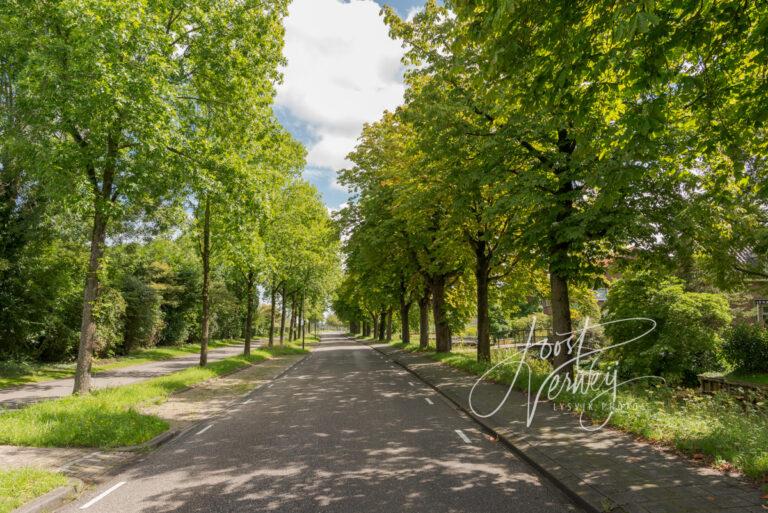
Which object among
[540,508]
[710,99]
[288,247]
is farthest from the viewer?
[288,247]

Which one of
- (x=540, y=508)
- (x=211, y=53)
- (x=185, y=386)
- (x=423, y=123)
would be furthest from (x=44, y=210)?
(x=540, y=508)

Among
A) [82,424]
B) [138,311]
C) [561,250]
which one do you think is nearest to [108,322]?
[138,311]

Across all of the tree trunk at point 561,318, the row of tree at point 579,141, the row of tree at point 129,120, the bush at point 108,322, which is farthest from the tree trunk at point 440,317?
the bush at point 108,322

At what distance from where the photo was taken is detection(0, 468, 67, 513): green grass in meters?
5.13

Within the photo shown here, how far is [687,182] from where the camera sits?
34.1 ft

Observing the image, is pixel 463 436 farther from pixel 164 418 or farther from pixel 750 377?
pixel 750 377

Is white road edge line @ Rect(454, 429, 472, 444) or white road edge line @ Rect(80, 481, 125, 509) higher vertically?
white road edge line @ Rect(454, 429, 472, 444)

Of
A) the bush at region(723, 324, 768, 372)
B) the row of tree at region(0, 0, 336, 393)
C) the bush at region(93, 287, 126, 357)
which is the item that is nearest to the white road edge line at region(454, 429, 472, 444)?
the row of tree at region(0, 0, 336, 393)

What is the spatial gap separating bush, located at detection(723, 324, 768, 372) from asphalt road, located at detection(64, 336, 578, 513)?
1363 centimetres

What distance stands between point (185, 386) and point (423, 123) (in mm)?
11638

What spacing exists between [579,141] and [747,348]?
16.3 m

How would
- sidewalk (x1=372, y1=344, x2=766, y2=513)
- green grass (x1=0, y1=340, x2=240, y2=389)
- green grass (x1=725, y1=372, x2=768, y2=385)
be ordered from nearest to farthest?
sidewalk (x1=372, y1=344, x2=766, y2=513), green grass (x1=725, y1=372, x2=768, y2=385), green grass (x1=0, y1=340, x2=240, y2=389)

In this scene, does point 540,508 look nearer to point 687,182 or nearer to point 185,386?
point 687,182

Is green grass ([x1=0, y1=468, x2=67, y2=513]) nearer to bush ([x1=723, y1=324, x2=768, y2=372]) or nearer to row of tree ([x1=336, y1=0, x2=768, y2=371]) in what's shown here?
row of tree ([x1=336, y1=0, x2=768, y2=371])
